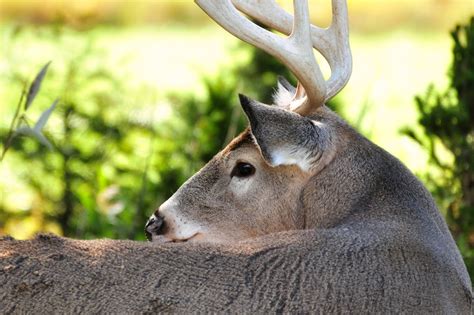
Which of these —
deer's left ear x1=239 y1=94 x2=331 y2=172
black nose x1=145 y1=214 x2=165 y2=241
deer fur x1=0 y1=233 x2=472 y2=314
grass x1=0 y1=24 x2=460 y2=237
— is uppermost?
deer's left ear x1=239 y1=94 x2=331 y2=172

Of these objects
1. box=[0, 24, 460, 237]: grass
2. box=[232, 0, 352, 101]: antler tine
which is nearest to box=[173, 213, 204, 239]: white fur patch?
box=[232, 0, 352, 101]: antler tine

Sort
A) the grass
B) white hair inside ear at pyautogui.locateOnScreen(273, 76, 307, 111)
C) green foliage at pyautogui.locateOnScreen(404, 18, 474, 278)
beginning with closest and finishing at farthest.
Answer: white hair inside ear at pyautogui.locateOnScreen(273, 76, 307, 111) → green foliage at pyautogui.locateOnScreen(404, 18, 474, 278) → the grass

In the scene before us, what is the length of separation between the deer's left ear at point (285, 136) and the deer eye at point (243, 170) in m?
0.36

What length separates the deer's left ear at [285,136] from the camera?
19.7 feet

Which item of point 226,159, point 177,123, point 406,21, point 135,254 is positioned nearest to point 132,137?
point 177,123

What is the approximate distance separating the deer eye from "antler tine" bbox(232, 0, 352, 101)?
25.4 inches

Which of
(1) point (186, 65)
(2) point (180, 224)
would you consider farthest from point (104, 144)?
(1) point (186, 65)

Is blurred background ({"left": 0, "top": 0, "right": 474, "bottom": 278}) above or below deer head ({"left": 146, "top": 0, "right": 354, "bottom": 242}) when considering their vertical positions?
below

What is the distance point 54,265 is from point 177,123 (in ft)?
20.1

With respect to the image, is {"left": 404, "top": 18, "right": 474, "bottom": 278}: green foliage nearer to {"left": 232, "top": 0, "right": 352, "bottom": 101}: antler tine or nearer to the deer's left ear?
{"left": 232, "top": 0, "right": 352, "bottom": 101}: antler tine

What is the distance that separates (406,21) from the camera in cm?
2827

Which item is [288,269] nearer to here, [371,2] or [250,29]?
[250,29]

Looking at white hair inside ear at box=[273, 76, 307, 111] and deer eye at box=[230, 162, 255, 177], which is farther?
white hair inside ear at box=[273, 76, 307, 111]

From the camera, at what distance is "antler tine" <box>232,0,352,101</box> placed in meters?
6.96
